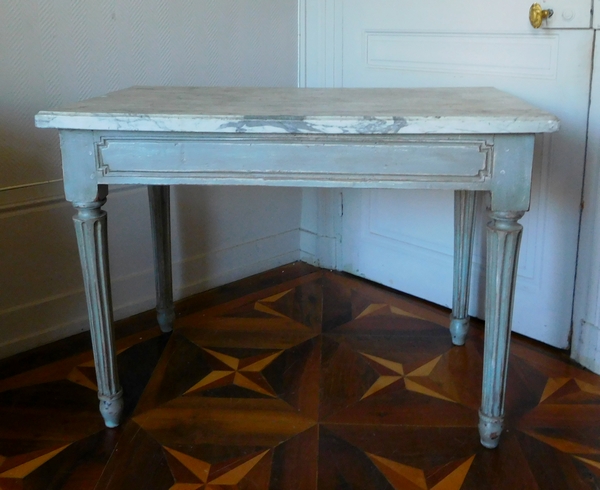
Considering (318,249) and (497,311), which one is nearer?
(497,311)

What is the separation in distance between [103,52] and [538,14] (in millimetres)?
1093

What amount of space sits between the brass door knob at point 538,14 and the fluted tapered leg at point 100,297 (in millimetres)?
1071

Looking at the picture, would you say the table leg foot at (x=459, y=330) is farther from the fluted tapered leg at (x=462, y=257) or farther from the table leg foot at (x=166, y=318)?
the table leg foot at (x=166, y=318)

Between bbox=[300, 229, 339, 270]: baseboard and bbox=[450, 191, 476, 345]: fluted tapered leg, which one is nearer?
bbox=[450, 191, 476, 345]: fluted tapered leg

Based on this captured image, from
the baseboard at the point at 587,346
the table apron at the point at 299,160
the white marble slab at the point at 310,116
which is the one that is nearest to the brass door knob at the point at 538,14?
the white marble slab at the point at 310,116

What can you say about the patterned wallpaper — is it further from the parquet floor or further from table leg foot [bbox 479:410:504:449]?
table leg foot [bbox 479:410:504:449]

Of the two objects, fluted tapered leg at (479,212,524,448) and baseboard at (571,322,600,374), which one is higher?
fluted tapered leg at (479,212,524,448)

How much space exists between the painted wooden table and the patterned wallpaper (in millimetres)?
444

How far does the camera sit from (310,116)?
1089 millimetres

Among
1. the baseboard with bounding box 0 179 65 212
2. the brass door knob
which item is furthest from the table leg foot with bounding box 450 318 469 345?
the baseboard with bounding box 0 179 65 212

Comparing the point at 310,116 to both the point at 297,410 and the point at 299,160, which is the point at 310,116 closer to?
the point at 299,160

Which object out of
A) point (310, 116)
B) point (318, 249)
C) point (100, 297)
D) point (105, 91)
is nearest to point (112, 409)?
point (100, 297)

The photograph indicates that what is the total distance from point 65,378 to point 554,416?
1128 mm

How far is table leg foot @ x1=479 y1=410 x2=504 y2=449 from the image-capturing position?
1241 mm
